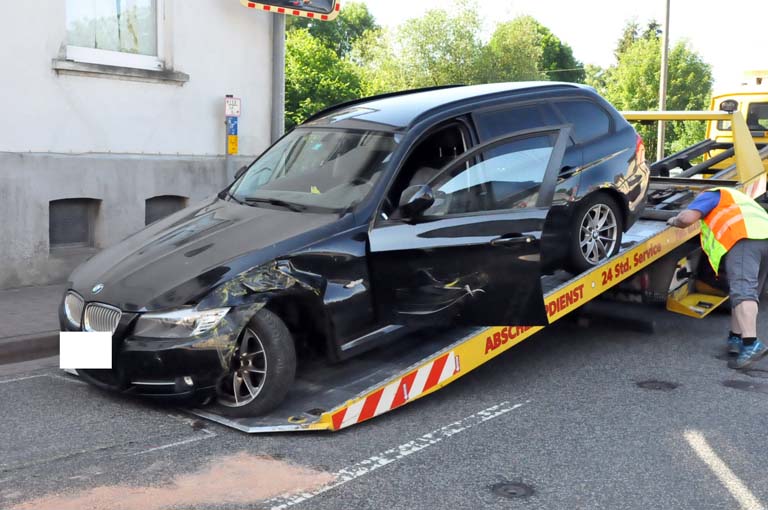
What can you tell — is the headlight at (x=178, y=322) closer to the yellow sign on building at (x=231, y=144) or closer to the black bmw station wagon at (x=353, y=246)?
the black bmw station wagon at (x=353, y=246)

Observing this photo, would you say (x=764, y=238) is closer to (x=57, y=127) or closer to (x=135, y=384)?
(x=135, y=384)

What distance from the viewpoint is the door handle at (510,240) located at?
217 inches

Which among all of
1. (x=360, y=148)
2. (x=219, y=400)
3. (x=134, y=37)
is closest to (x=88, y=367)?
(x=219, y=400)

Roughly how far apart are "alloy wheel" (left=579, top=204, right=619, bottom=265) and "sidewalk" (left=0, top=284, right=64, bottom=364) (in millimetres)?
4256

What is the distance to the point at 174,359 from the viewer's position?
4.78m

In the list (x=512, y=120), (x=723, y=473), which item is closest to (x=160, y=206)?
(x=512, y=120)

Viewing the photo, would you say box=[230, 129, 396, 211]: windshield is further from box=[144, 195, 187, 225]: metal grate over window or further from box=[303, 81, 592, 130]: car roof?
box=[144, 195, 187, 225]: metal grate over window

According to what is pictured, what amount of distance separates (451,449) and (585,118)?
10.8 feet

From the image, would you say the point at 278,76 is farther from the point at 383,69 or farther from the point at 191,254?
the point at 383,69

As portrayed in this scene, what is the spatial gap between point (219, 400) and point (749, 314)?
13.6 feet

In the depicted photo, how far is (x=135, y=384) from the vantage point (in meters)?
4.94

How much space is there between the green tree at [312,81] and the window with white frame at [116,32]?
1365 inches

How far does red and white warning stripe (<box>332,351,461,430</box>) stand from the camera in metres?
4.92

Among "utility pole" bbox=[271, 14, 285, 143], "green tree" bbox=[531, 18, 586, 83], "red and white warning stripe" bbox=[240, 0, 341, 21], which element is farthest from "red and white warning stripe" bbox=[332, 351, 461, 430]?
"green tree" bbox=[531, 18, 586, 83]
